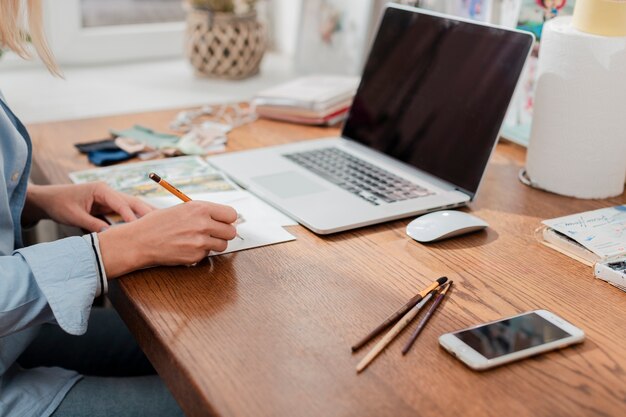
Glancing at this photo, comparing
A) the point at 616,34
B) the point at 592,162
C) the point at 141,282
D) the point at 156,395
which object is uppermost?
the point at 616,34

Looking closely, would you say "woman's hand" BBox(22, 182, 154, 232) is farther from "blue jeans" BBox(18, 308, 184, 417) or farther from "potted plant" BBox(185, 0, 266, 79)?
"potted plant" BBox(185, 0, 266, 79)

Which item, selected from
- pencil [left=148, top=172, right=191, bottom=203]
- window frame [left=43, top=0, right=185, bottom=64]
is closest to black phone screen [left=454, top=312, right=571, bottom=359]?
pencil [left=148, top=172, right=191, bottom=203]

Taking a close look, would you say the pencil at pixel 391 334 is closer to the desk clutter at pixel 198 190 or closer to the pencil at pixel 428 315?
the pencil at pixel 428 315

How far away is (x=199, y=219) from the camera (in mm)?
954

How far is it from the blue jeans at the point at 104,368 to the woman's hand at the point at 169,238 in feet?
0.59

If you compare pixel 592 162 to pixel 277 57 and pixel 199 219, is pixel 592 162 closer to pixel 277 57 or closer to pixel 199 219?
pixel 199 219

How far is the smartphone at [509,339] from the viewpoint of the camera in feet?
2.52

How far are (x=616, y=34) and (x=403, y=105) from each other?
37 centimetres

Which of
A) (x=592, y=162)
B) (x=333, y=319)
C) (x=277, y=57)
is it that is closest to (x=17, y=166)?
(x=333, y=319)

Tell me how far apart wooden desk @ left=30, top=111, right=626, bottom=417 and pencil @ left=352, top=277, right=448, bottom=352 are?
2cm

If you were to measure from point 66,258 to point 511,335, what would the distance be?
525 mm

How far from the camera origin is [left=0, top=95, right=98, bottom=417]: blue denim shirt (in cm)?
87

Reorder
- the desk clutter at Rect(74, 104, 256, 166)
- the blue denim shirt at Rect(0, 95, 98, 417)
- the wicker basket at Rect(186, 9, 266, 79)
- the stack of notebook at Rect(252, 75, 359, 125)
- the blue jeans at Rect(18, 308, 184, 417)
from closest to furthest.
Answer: the blue denim shirt at Rect(0, 95, 98, 417), the blue jeans at Rect(18, 308, 184, 417), the desk clutter at Rect(74, 104, 256, 166), the stack of notebook at Rect(252, 75, 359, 125), the wicker basket at Rect(186, 9, 266, 79)

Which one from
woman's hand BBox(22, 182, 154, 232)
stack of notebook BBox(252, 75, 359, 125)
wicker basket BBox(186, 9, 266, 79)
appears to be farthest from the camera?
wicker basket BBox(186, 9, 266, 79)
